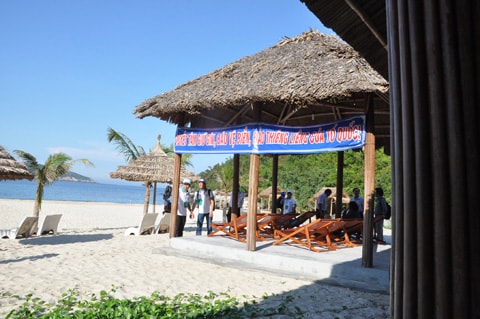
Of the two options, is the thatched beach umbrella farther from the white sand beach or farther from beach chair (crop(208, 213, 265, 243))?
beach chair (crop(208, 213, 265, 243))

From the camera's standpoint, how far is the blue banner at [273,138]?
6.21 meters

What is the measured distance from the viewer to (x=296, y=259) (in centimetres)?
632

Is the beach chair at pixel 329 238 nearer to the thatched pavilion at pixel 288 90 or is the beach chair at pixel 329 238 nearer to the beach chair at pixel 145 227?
the thatched pavilion at pixel 288 90

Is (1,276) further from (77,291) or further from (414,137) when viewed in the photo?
(414,137)

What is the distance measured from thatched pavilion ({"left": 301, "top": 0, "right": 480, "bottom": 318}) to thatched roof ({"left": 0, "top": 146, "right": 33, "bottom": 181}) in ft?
32.4

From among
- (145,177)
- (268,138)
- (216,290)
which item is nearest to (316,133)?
(268,138)

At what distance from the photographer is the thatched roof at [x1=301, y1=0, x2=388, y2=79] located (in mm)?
2590

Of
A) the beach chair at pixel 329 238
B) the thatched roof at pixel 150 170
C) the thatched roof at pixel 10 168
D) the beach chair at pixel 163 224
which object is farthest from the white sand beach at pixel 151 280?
the thatched roof at pixel 150 170

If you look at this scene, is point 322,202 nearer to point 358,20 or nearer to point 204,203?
point 204,203

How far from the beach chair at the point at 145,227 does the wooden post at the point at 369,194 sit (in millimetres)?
7503

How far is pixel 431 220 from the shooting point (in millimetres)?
997

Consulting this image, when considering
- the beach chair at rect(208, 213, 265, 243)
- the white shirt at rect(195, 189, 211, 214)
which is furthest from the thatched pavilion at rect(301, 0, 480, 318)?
the white shirt at rect(195, 189, 211, 214)

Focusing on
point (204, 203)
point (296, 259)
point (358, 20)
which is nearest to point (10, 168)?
point (204, 203)

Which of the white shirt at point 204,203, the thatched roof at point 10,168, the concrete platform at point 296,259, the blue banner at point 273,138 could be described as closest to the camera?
the concrete platform at point 296,259
